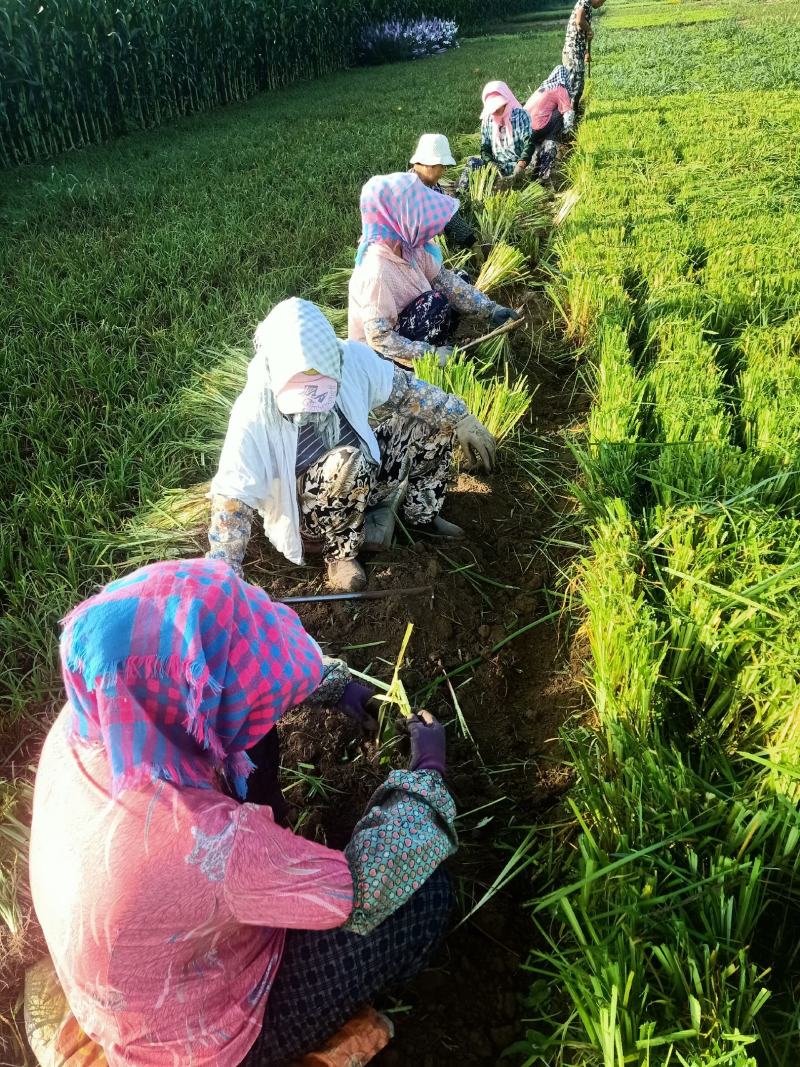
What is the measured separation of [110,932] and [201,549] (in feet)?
5.27

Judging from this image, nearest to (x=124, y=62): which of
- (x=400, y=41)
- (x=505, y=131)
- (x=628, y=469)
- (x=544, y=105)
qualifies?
(x=544, y=105)

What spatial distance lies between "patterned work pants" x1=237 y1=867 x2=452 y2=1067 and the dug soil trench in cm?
14

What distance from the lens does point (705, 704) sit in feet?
5.33

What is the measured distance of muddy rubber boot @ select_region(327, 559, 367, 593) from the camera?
2305mm

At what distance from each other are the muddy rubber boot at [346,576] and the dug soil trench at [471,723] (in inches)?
2.0

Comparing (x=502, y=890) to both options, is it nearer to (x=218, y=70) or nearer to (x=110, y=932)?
(x=110, y=932)

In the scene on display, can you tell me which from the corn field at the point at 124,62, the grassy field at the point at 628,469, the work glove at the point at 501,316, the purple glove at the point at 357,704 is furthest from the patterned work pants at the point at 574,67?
the purple glove at the point at 357,704

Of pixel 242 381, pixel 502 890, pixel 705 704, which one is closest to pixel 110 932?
pixel 502 890

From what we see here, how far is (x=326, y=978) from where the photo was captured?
4.14ft

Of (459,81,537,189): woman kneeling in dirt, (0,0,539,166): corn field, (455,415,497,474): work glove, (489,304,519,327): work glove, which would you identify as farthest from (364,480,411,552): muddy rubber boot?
(0,0,539,166): corn field

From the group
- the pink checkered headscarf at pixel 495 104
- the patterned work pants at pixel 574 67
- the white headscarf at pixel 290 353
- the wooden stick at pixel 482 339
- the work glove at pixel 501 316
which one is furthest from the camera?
the patterned work pants at pixel 574 67

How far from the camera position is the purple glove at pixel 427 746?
150cm

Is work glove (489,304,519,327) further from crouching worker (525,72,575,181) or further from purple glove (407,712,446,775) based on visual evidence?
crouching worker (525,72,575,181)

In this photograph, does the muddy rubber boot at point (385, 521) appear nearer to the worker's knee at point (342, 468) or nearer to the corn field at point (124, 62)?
the worker's knee at point (342, 468)
